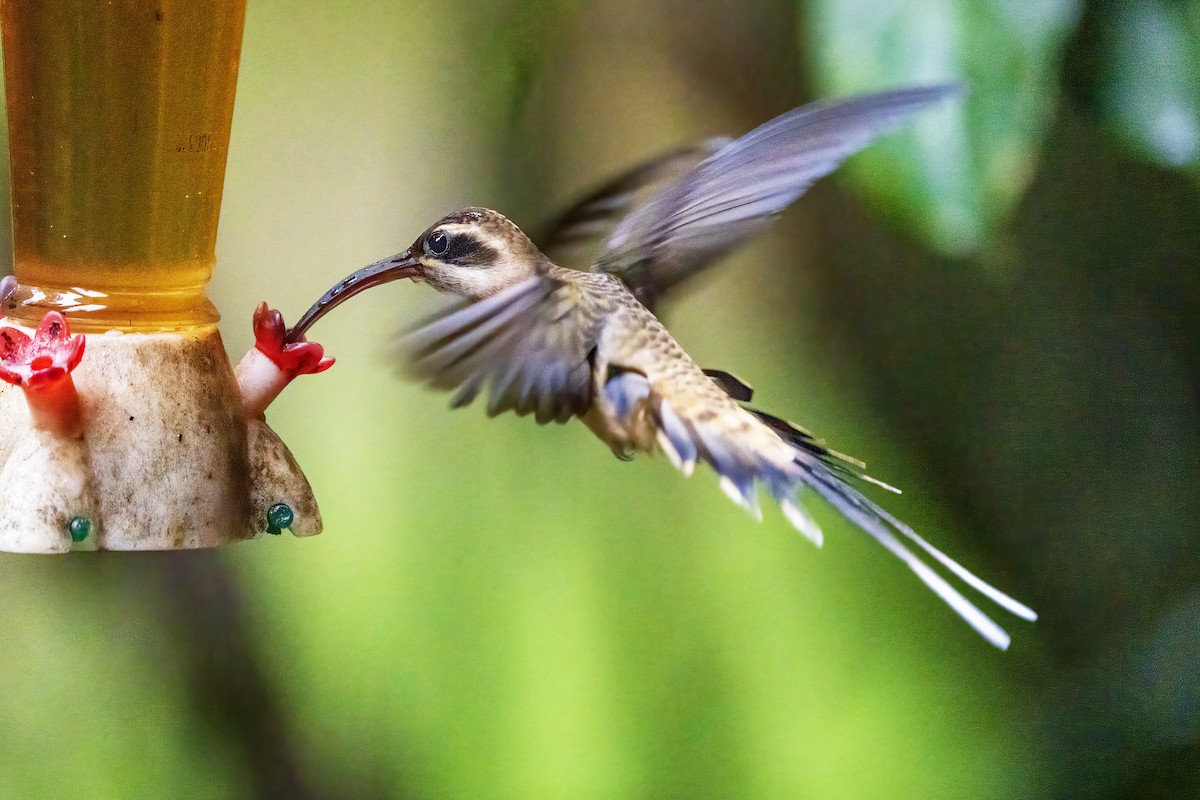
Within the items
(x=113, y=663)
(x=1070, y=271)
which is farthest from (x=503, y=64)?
(x=113, y=663)

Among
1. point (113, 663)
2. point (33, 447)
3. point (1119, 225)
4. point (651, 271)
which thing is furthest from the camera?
point (1119, 225)

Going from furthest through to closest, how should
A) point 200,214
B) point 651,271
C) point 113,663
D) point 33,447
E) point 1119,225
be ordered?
1. point 1119,225
2. point 113,663
3. point 651,271
4. point 200,214
5. point 33,447

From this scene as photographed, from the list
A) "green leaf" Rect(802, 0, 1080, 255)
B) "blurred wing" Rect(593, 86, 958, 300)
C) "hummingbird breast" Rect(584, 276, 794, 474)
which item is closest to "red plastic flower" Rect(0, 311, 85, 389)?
"hummingbird breast" Rect(584, 276, 794, 474)

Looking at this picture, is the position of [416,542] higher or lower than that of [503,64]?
lower

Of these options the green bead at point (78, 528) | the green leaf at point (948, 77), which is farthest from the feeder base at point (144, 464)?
the green leaf at point (948, 77)

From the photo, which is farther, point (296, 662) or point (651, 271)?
point (296, 662)

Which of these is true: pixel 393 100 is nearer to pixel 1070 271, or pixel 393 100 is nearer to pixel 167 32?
pixel 167 32

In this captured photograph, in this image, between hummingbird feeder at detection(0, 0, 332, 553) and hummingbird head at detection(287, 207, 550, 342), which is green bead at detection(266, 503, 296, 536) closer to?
hummingbird feeder at detection(0, 0, 332, 553)
